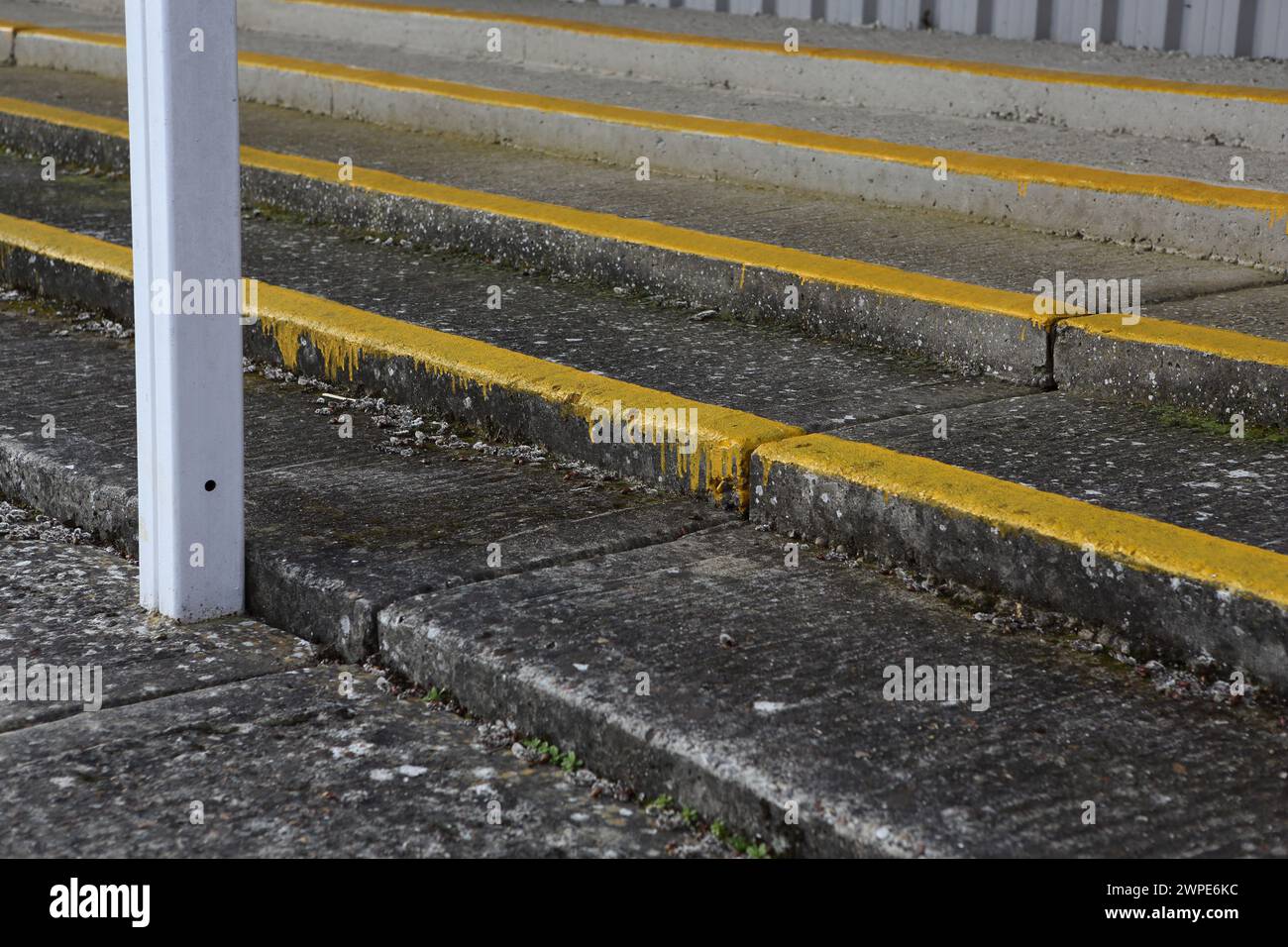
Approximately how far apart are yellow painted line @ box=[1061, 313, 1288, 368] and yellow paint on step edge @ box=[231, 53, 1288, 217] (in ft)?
2.49

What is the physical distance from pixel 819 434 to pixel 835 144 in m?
2.27

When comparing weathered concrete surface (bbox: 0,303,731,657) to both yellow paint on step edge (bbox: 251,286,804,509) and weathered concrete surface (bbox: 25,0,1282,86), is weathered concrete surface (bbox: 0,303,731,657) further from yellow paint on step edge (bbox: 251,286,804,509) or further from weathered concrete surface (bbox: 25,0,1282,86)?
weathered concrete surface (bbox: 25,0,1282,86)

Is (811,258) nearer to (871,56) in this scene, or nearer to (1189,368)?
(1189,368)

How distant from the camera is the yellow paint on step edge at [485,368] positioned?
9.91 ft

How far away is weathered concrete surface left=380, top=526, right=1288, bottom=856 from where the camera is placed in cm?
196

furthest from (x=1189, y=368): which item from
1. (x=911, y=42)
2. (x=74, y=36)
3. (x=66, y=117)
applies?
(x=74, y=36)

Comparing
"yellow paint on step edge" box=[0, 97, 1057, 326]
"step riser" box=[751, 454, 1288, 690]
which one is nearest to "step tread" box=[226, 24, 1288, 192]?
"yellow paint on step edge" box=[0, 97, 1057, 326]

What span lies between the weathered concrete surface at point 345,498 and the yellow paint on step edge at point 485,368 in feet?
0.31

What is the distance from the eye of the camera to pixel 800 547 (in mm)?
2861

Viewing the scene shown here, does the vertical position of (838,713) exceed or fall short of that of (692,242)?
it falls short

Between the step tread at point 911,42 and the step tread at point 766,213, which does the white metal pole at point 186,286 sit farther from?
the step tread at point 911,42

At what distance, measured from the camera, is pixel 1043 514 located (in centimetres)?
255

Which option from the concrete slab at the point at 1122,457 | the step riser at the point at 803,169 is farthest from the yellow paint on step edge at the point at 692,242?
the step riser at the point at 803,169
